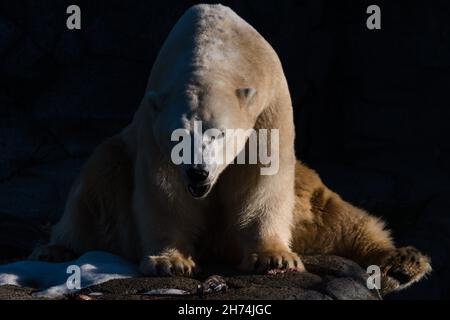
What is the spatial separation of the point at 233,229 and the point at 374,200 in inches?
214

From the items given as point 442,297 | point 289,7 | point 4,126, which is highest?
point 289,7

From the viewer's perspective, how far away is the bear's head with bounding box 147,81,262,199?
4.45m

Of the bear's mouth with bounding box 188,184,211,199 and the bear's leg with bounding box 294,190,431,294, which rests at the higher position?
the bear's mouth with bounding box 188,184,211,199

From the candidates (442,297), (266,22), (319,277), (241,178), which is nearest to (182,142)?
(241,178)

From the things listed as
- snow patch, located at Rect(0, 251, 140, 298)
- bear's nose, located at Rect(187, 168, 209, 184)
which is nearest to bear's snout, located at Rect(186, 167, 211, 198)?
bear's nose, located at Rect(187, 168, 209, 184)

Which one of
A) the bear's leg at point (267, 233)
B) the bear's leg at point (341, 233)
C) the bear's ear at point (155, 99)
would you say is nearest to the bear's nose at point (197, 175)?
the bear's ear at point (155, 99)

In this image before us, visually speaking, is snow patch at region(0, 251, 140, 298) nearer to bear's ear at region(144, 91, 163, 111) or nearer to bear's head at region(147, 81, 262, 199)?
bear's head at region(147, 81, 262, 199)

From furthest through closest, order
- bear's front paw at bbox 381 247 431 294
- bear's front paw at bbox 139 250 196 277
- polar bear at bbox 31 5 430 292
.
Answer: bear's front paw at bbox 381 247 431 294 < bear's front paw at bbox 139 250 196 277 < polar bear at bbox 31 5 430 292

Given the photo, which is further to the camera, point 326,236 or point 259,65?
Answer: point 326,236

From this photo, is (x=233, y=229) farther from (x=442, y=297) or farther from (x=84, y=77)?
(x=84, y=77)

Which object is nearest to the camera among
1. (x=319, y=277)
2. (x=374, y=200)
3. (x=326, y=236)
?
(x=319, y=277)

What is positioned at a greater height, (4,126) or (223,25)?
(223,25)

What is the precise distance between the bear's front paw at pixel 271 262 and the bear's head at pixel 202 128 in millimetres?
620

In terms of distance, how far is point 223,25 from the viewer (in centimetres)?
518
